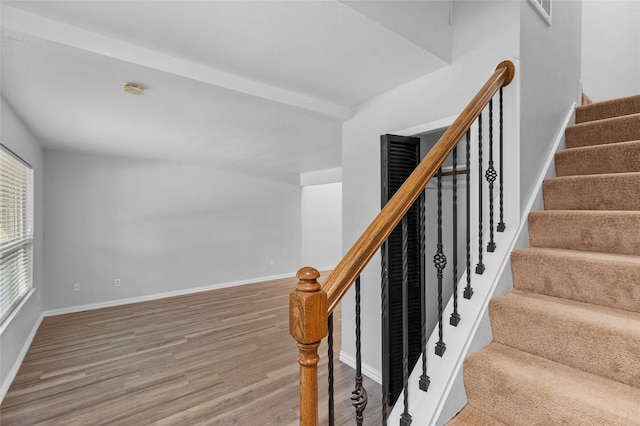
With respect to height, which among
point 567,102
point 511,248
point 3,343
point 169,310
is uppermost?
point 567,102

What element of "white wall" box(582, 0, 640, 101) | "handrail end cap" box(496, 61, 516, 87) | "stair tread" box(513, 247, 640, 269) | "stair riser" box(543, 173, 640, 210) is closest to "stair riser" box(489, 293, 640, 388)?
"stair tread" box(513, 247, 640, 269)

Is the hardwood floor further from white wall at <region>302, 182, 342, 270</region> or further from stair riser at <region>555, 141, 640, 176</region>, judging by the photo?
white wall at <region>302, 182, 342, 270</region>

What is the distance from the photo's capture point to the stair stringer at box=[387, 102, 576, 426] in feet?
4.00

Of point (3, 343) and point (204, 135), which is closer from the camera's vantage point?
point (3, 343)

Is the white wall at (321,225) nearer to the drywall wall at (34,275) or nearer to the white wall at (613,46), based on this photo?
the drywall wall at (34,275)

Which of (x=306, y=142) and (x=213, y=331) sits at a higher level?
(x=306, y=142)

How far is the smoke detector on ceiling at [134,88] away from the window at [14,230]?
1.28 m

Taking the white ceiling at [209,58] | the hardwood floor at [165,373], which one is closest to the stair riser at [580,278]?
the white ceiling at [209,58]

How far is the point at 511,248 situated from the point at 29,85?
10.8 feet

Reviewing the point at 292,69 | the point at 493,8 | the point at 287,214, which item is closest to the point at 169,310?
the point at 287,214

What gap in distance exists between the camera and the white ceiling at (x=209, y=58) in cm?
161

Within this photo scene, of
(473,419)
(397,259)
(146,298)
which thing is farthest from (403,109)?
(146,298)

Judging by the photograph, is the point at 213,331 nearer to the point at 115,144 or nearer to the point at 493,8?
the point at 115,144

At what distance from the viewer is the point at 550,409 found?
3.37 ft
